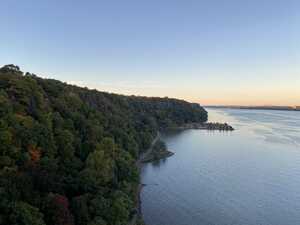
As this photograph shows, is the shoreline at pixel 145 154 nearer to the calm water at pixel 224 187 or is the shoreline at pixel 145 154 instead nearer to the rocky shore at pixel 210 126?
the rocky shore at pixel 210 126

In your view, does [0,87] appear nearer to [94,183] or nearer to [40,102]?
[40,102]

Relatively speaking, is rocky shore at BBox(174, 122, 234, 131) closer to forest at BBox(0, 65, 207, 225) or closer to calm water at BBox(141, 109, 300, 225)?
calm water at BBox(141, 109, 300, 225)

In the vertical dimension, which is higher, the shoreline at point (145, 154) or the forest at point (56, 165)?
the forest at point (56, 165)

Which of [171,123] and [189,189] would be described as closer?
[189,189]

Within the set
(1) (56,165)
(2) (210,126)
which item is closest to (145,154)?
(1) (56,165)

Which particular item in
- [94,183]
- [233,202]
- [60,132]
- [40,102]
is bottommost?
[233,202]

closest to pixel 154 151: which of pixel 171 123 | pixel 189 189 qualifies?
pixel 189 189

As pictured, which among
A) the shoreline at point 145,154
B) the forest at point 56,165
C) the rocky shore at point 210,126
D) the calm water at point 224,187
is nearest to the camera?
the forest at point 56,165

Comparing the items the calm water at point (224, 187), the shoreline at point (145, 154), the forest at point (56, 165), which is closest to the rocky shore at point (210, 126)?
the shoreline at point (145, 154)
